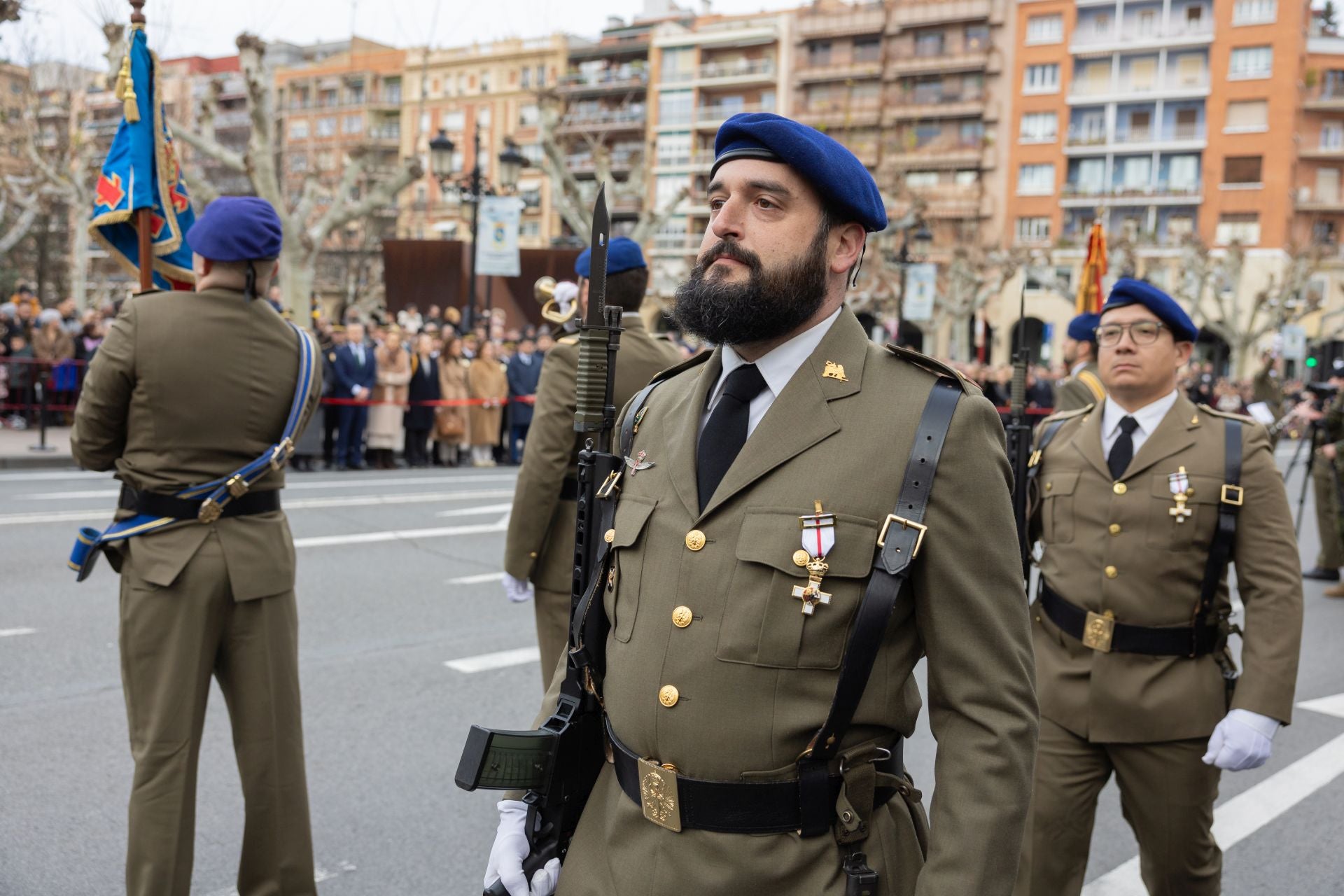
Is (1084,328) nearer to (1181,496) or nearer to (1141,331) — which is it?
(1141,331)

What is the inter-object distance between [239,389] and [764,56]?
75.5 m

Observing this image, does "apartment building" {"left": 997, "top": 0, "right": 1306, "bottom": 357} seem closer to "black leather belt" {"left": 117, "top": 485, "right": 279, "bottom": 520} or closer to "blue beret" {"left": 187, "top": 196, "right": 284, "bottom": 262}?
"blue beret" {"left": 187, "top": 196, "right": 284, "bottom": 262}

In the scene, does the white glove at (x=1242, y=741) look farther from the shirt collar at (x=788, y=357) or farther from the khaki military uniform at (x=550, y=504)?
the khaki military uniform at (x=550, y=504)

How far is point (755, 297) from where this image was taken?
2.23 meters

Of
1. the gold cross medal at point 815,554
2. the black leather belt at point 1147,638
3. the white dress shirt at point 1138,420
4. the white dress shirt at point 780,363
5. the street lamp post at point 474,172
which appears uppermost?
the street lamp post at point 474,172

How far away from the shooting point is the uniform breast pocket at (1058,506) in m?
4.16

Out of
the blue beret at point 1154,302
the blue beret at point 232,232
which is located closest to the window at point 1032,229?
the blue beret at point 1154,302

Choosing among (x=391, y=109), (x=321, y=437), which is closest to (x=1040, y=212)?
(x=391, y=109)

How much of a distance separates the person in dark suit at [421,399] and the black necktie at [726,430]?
16296mm

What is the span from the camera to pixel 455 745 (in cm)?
565

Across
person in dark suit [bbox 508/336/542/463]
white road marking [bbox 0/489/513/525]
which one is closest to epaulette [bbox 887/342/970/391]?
white road marking [bbox 0/489/513/525]

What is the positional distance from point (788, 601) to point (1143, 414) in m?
2.56

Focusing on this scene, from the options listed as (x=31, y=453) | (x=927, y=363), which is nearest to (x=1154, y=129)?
(x=31, y=453)

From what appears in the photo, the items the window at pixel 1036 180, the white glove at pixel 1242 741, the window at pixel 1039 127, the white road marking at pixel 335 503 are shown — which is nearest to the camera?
the white glove at pixel 1242 741
